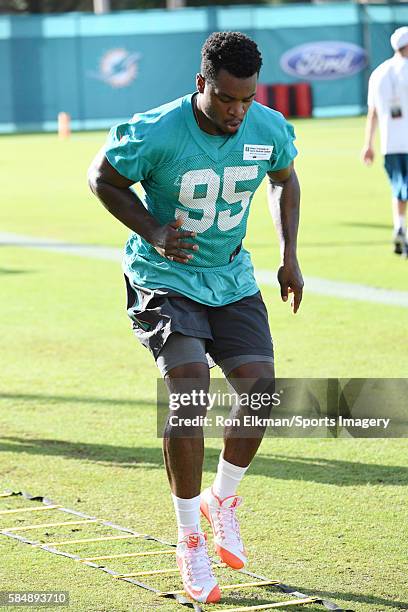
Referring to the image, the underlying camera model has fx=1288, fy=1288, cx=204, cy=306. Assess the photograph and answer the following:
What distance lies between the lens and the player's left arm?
5723 millimetres

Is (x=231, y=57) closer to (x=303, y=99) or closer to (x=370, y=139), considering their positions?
(x=370, y=139)

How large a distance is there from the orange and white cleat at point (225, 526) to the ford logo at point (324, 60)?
120 feet

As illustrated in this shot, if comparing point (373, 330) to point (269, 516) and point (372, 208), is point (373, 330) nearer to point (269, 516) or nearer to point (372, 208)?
point (269, 516)

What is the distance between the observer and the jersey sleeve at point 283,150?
548 centimetres

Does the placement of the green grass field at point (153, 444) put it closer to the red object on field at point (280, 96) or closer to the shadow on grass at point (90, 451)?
the shadow on grass at point (90, 451)

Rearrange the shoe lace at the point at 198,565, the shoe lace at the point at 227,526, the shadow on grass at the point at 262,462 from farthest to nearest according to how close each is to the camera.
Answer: the shadow on grass at the point at 262,462, the shoe lace at the point at 227,526, the shoe lace at the point at 198,565

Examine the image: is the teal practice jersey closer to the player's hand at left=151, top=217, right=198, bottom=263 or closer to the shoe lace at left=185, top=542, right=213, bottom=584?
the player's hand at left=151, top=217, right=198, bottom=263

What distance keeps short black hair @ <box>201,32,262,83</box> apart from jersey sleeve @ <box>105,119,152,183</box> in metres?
0.36

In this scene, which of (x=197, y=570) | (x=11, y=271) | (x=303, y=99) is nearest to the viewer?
(x=197, y=570)

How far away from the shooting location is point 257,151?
17.6 ft

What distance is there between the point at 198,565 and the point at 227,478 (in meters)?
0.57

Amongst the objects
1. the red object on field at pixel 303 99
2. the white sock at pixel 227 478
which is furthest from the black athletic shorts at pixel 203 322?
the red object on field at pixel 303 99

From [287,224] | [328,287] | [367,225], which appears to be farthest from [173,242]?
[367,225]

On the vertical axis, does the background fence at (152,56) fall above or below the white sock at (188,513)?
below
